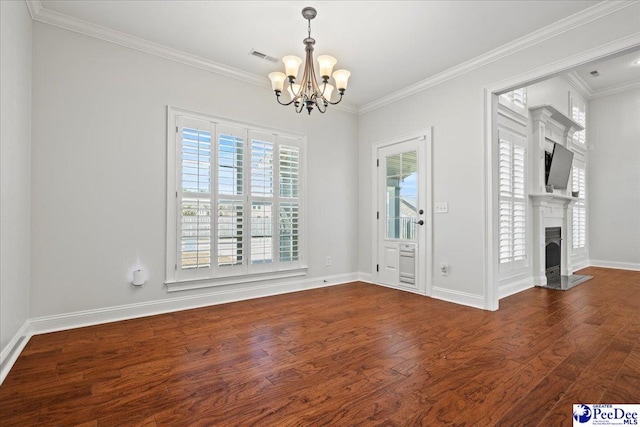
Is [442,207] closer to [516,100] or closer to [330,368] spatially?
[516,100]

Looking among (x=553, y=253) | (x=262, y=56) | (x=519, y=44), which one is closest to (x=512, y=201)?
(x=553, y=253)

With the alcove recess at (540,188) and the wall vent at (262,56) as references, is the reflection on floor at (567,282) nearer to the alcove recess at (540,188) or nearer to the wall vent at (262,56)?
the alcove recess at (540,188)

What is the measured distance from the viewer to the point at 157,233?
3336 mm

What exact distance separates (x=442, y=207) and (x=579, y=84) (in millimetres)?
4501

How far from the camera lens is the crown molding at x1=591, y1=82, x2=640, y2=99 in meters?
5.94

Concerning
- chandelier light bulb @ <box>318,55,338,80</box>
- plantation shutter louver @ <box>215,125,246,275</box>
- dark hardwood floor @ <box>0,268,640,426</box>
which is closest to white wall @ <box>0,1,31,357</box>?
dark hardwood floor @ <box>0,268,640,426</box>

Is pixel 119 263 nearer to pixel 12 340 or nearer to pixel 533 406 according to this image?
pixel 12 340

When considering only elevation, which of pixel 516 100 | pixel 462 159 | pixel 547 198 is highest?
pixel 516 100

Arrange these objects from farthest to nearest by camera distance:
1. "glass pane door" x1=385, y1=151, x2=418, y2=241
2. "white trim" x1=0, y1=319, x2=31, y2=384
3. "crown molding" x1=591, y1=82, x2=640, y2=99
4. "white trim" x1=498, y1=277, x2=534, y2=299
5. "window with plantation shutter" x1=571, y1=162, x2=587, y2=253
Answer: "window with plantation shutter" x1=571, y1=162, x2=587, y2=253, "crown molding" x1=591, y1=82, x2=640, y2=99, "glass pane door" x1=385, y1=151, x2=418, y2=241, "white trim" x1=498, y1=277, x2=534, y2=299, "white trim" x1=0, y1=319, x2=31, y2=384

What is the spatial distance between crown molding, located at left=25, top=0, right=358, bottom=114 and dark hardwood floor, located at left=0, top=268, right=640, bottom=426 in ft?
9.12

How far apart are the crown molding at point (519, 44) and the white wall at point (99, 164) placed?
2553 mm

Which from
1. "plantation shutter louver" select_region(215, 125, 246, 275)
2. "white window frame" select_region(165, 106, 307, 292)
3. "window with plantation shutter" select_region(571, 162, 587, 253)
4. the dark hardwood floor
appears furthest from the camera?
"window with plantation shutter" select_region(571, 162, 587, 253)

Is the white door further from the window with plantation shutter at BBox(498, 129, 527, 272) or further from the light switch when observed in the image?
Result: the window with plantation shutter at BBox(498, 129, 527, 272)

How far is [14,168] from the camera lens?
229 cm
